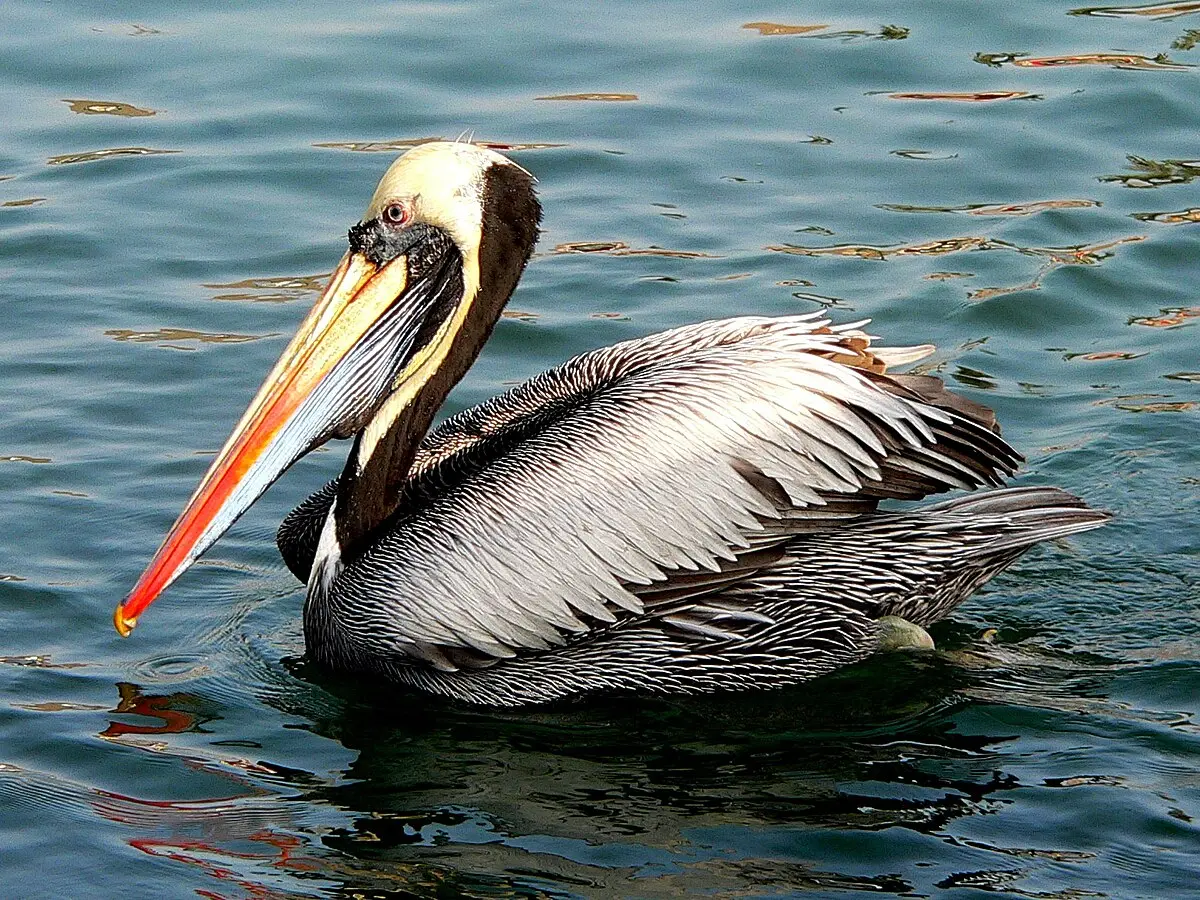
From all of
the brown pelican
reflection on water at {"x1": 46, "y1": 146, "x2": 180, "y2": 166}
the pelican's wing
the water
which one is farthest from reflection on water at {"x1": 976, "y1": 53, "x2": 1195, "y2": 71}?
the pelican's wing

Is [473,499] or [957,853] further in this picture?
[473,499]

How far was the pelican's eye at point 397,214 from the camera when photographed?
5.68 m

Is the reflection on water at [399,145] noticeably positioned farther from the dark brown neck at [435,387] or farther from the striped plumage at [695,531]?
the striped plumage at [695,531]

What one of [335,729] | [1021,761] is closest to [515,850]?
[335,729]

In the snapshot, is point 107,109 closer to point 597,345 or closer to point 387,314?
point 597,345

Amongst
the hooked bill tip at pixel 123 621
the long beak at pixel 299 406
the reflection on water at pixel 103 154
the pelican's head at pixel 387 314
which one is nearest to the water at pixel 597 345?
the reflection on water at pixel 103 154

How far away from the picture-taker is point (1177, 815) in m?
5.00

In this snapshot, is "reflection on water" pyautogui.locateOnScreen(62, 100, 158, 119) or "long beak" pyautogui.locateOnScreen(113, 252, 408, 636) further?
"reflection on water" pyautogui.locateOnScreen(62, 100, 158, 119)

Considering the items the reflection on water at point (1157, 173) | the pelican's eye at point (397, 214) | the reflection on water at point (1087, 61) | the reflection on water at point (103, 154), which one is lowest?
the reflection on water at point (103, 154)

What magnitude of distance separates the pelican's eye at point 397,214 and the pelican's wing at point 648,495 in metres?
0.71

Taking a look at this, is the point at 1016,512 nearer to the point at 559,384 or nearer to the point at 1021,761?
the point at 1021,761

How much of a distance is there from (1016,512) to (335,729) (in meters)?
2.03

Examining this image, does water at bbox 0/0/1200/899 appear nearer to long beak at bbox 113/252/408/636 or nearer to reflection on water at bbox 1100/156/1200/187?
reflection on water at bbox 1100/156/1200/187

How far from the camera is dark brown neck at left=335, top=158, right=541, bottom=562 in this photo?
18.9 ft
